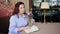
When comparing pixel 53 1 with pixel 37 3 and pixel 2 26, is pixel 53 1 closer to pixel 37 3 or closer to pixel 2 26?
pixel 37 3

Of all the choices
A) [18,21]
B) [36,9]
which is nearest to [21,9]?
[18,21]

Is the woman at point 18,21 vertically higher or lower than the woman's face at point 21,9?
lower

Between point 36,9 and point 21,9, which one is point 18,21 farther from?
point 36,9

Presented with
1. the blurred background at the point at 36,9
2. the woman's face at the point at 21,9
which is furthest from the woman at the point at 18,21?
the blurred background at the point at 36,9

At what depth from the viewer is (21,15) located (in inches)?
110

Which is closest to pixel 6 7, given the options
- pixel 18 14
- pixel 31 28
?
pixel 18 14

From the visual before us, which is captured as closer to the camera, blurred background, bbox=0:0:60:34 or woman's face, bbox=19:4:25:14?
woman's face, bbox=19:4:25:14

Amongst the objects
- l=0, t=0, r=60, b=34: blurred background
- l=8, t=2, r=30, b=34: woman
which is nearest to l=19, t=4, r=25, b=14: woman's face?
l=8, t=2, r=30, b=34: woman

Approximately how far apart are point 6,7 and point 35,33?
284 centimetres

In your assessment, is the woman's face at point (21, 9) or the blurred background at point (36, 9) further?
the blurred background at point (36, 9)

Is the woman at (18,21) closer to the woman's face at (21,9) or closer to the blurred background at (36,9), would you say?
the woman's face at (21,9)

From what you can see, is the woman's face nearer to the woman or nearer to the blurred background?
the woman

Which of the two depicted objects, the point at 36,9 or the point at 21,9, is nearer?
the point at 21,9

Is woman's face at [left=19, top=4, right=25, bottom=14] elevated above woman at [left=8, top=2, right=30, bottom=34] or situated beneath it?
elevated above
